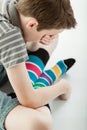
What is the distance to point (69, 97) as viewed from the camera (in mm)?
1066

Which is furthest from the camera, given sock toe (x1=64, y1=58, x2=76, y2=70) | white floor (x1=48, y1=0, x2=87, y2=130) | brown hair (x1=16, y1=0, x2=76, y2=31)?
sock toe (x1=64, y1=58, x2=76, y2=70)

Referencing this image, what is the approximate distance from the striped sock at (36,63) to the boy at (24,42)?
154 mm

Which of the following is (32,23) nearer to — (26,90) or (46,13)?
(46,13)

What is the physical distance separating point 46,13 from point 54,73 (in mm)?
344

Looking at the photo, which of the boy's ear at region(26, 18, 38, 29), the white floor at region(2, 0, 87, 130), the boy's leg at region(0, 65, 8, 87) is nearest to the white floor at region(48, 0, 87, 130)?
the white floor at region(2, 0, 87, 130)

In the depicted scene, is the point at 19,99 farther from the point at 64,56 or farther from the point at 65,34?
the point at 65,34

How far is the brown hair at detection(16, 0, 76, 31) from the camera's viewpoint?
0.83 metres

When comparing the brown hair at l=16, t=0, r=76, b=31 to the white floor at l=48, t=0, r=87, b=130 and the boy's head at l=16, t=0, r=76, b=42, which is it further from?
the white floor at l=48, t=0, r=87, b=130

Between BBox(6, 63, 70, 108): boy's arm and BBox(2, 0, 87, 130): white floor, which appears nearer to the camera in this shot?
BBox(6, 63, 70, 108): boy's arm

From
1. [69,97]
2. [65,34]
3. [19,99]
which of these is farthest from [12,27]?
[65,34]

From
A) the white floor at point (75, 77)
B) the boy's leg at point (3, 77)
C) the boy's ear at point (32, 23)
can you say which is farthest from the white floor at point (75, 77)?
the boy's ear at point (32, 23)

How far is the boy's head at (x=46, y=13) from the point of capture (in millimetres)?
833

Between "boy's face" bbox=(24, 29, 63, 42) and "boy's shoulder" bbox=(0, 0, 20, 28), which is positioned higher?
"boy's shoulder" bbox=(0, 0, 20, 28)

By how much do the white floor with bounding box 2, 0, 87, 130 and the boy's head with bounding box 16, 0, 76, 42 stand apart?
11.3 inches
